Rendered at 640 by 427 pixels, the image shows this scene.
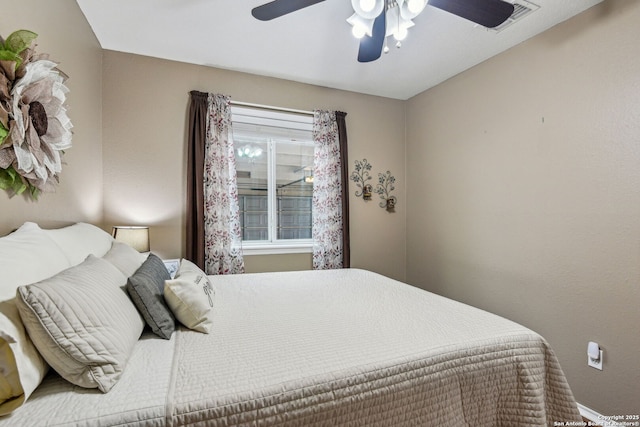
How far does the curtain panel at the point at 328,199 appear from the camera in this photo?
3098mm

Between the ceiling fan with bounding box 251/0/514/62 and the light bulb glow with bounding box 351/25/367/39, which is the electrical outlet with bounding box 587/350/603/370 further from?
the light bulb glow with bounding box 351/25/367/39

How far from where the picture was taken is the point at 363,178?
331 cm

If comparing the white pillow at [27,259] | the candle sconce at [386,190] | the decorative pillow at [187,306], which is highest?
the candle sconce at [386,190]

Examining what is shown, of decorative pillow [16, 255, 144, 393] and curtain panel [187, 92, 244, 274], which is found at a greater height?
curtain panel [187, 92, 244, 274]

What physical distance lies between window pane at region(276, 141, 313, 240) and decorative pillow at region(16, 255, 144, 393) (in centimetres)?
226

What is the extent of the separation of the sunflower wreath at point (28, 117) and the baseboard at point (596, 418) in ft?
10.8

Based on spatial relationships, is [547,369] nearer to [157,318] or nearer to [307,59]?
[157,318]

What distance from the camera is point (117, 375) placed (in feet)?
2.87

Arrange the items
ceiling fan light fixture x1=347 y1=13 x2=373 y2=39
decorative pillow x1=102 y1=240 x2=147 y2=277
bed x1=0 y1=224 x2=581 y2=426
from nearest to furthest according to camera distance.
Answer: bed x1=0 y1=224 x2=581 y2=426 < decorative pillow x1=102 y1=240 x2=147 y2=277 < ceiling fan light fixture x1=347 y1=13 x2=373 y2=39

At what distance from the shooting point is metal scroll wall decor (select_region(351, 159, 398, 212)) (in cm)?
328

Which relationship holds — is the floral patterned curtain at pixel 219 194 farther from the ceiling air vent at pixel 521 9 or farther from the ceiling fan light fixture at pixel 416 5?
the ceiling air vent at pixel 521 9

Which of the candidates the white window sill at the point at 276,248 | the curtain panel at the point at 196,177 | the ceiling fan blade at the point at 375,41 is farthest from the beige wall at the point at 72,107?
the ceiling fan blade at the point at 375,41

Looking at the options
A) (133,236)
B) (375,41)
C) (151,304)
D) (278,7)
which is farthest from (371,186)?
(151,304)

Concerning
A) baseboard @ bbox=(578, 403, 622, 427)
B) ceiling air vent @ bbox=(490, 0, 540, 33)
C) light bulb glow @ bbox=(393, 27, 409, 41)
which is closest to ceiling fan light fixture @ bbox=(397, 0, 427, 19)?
light bulb glow @ bbox=(393, 27, 409, 41)
